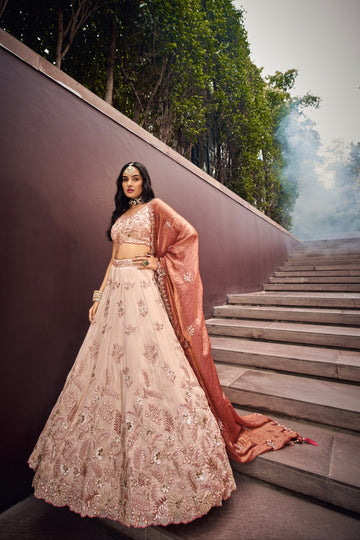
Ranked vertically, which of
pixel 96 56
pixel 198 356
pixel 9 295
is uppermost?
pixel 96 56

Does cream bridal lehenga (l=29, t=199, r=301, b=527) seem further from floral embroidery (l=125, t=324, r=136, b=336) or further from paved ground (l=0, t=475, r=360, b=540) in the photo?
paved ground (l=0, t=475, r=360, b=540)

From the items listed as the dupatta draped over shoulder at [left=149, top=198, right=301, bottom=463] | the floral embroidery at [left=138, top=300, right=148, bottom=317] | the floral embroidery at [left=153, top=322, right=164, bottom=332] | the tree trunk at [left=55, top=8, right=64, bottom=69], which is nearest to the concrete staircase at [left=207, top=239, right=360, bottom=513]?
the dupatta draped over shoulder at [left=149, top=198, right=301, bottom=463]

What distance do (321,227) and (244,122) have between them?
1750cm

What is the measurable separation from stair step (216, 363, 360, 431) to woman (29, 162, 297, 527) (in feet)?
0.90

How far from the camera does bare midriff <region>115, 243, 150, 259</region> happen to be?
5.44 ft

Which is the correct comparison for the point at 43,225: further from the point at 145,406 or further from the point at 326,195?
the point at 326,195

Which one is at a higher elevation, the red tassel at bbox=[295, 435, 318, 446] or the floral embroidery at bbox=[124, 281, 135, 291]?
the floral embroidery at bbox=[124, 281, 135, 291]

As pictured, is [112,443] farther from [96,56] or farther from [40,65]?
[96,56]

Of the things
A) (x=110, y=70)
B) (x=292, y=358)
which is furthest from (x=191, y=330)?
(x=110, y=70)

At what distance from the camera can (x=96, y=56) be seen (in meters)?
3.98

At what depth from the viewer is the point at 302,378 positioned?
93.0 inches

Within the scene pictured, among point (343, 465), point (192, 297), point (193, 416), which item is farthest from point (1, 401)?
point (343, 465)

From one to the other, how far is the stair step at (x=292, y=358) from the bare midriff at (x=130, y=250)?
69.9 inches

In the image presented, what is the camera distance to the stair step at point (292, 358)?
2.25 meters
